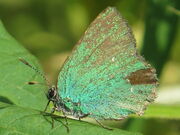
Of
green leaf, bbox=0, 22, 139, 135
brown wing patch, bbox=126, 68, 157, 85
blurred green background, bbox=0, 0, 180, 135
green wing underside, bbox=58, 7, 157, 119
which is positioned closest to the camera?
green leaf, bbox=0, 22, 139, 135

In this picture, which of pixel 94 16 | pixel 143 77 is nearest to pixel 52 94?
pixel 143 77

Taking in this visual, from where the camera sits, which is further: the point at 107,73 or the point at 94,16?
the point at 94,16

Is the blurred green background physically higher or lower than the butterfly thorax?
higher

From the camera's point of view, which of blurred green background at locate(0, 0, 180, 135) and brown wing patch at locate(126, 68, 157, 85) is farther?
blurred green background at locate(0, 0, 180, 135)

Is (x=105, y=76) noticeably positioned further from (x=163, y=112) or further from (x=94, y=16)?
(x=94, y=16)

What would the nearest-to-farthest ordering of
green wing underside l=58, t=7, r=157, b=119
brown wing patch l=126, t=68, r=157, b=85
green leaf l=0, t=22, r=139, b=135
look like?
green leaf l=0, t=22, r=139, b=135, green wing underside l=58, t=7, r=157, b=119, brown wing patch l=126, t=68, r=157, b=85

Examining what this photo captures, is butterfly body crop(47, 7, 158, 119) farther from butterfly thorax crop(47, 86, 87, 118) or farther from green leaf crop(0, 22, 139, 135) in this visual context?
green leaf crop(0, 22, 139, 135)

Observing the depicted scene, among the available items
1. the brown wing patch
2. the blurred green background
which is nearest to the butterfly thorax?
the brown wing patch

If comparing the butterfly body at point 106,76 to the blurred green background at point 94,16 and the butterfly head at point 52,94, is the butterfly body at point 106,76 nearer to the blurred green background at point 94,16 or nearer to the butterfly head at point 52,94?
the butterfly head at point 52,94

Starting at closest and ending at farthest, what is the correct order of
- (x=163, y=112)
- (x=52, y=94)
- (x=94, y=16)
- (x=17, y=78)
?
(x=52, y=94) → (x=17, y=78) → (x=163, y=112) → (x=94, y=16)

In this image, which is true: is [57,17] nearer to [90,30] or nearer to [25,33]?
[25,33]
